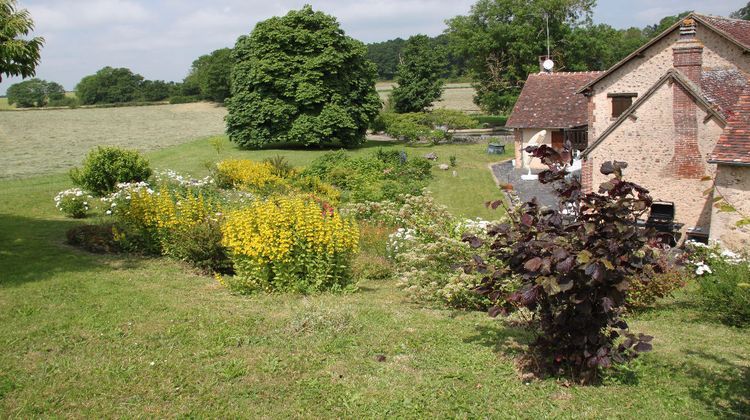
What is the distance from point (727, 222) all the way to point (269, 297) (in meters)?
12.3

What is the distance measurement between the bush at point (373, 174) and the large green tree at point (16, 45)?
11971mm

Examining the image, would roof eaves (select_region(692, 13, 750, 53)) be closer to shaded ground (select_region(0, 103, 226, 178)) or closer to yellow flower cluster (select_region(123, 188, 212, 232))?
yellow flower cluster (select_region(123, 188, 212, 232))

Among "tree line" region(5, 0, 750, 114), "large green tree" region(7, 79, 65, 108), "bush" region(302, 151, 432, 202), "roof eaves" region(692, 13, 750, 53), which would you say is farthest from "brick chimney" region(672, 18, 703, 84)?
"large green tree" region(7, 79, 65, 108)

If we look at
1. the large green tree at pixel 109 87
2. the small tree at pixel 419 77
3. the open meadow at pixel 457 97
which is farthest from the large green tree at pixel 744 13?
the large green tree at pixel 109 87

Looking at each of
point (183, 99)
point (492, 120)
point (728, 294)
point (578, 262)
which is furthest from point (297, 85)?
point (183, 99)

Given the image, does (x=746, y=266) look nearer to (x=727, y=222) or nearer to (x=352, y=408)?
(x=727, y=222)

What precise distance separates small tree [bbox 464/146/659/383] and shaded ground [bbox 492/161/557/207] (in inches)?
645

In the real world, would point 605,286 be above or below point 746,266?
above

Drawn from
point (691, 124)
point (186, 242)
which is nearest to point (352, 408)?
→ point (186, 242)

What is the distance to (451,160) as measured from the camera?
34.2 meters

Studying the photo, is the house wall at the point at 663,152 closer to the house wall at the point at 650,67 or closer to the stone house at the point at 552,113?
the house wall at the point at 650,67

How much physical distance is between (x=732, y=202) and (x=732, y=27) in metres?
9.36

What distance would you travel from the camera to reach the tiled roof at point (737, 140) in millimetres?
14844

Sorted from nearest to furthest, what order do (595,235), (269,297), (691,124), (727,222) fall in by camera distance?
(595,235), (269,297), (727,222), (691,124)
